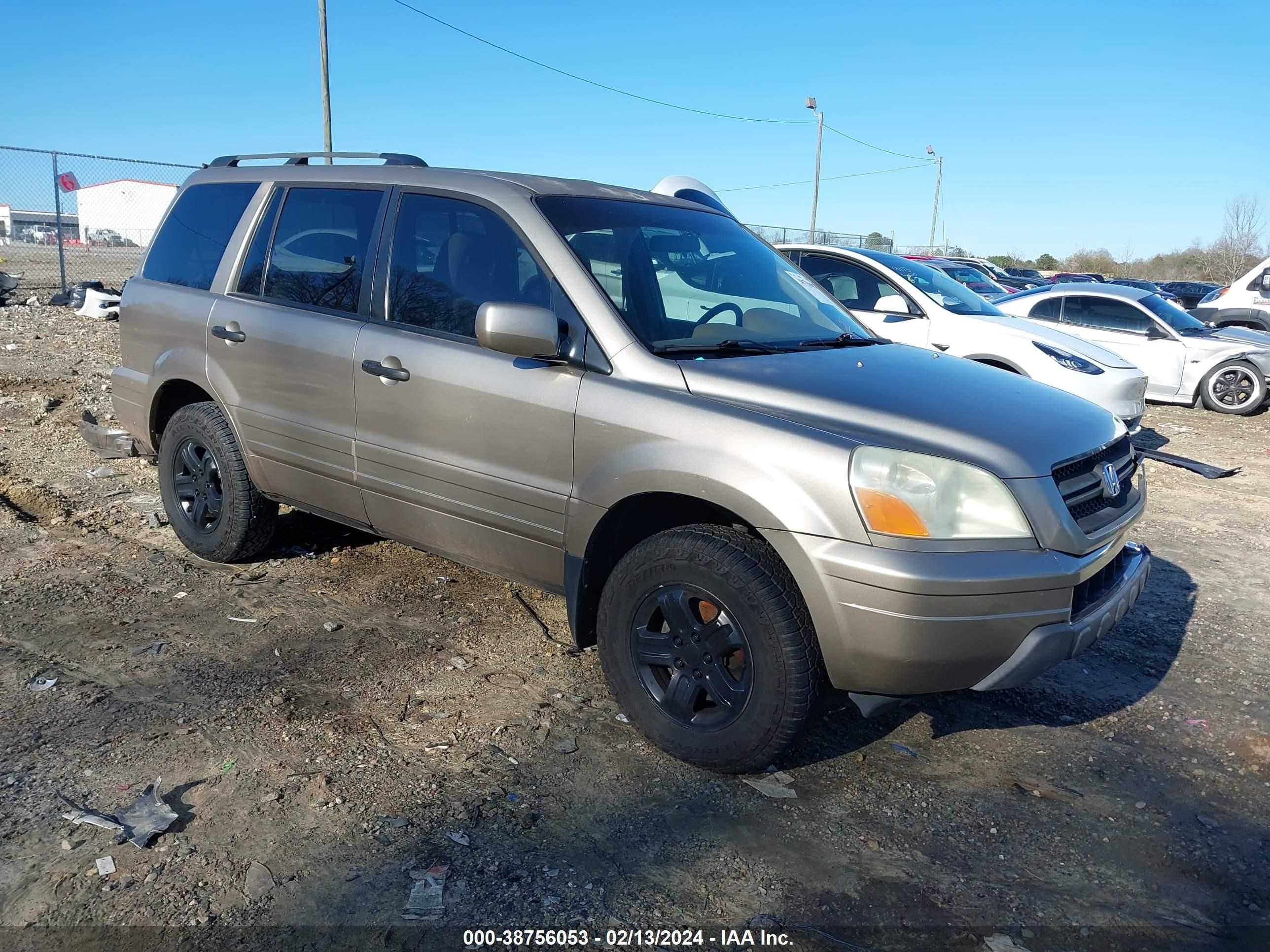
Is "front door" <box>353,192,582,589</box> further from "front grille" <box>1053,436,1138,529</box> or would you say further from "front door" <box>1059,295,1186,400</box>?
"front door" <box>1059,295,1186,400</box>

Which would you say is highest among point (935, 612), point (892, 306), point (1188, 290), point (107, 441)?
point (1188, 290)

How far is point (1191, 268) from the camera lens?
52219 millimetres

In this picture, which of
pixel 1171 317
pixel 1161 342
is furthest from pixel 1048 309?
pixel 1171 317

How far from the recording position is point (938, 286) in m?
9.05

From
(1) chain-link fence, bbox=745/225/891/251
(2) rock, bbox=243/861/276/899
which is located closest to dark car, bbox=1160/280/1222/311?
(1) chain-link fence, bbox=745/225/891/251

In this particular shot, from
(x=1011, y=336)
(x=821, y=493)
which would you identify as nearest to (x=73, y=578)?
(x=821, y=493)

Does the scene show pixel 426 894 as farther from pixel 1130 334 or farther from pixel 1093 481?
pixel 1130 334

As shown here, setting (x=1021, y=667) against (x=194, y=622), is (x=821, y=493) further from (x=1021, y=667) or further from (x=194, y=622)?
(x=194, y=622)

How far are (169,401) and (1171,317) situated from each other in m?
11.8

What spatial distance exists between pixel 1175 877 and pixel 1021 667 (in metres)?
0.73

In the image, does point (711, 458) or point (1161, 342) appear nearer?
point (711, 458)

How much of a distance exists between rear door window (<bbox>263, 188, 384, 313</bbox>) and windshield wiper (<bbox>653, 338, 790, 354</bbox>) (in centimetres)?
146

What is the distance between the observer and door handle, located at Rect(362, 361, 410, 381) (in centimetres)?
374

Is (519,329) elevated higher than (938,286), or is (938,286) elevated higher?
(938,286)
